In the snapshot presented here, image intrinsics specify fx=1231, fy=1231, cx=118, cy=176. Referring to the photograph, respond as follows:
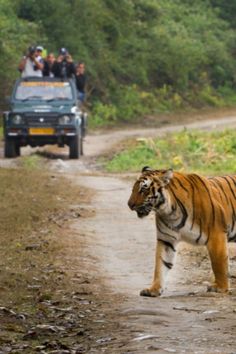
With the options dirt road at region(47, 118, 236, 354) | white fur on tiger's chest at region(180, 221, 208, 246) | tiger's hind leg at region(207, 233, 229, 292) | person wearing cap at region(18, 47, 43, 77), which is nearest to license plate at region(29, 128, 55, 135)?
person wearing cap at region(18, 47, 43, 77)

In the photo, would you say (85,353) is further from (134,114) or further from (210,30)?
(210,30)

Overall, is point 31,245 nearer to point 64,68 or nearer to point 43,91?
point 43,91

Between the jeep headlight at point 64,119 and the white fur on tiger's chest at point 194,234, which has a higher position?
the white fur on tiger's chest at point 194,234

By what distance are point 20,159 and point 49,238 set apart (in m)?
13.4

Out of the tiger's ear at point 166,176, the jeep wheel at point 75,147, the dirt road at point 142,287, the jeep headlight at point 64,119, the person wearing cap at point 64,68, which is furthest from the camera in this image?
the person wearing cap at point 64,68

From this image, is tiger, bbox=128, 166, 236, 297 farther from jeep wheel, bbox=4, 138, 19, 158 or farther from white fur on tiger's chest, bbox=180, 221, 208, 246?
jeep wheel, bbox=4, 138, 19, 158

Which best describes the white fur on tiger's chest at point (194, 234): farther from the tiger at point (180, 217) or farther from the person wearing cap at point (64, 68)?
the person wearing cap at point (64, 68)

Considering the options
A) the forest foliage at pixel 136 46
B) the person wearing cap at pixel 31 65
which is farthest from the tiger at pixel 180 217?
the forest foliage at pixel 136 46

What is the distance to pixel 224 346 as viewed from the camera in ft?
24.3

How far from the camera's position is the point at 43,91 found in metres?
27.9

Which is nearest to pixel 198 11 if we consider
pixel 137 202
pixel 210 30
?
pixel 210 30

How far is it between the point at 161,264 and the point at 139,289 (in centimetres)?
44

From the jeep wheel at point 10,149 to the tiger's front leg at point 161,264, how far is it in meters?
17.5

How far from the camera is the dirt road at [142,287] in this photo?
7656mm
